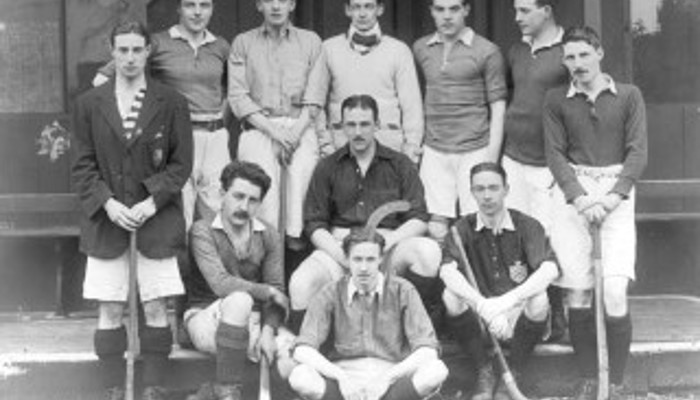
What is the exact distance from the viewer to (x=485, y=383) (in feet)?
19.2

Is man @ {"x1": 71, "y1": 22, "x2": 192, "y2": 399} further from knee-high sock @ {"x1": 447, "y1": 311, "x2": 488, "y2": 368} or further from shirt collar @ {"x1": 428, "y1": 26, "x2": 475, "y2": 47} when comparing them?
shirt collar @ {"x1": 428, "y1": 26, "x2": 475, "y2": 47}

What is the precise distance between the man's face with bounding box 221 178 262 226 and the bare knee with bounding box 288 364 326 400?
0.72m

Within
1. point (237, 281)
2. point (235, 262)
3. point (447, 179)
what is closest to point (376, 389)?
point (237, 281)

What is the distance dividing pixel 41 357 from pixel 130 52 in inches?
53.7

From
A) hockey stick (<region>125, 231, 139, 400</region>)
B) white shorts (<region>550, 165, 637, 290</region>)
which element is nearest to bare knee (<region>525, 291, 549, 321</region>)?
white shorts (<region>550, 165, 637, 290</region>)

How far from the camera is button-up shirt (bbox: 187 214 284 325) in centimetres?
575

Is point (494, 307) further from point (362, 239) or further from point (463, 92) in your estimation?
point (463, 92)

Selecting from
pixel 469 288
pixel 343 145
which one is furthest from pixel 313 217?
pixel 469 288

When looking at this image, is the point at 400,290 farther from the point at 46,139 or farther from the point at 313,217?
the point at 46,139

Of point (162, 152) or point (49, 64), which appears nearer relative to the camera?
point (162, 152)

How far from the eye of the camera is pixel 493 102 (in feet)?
20.9

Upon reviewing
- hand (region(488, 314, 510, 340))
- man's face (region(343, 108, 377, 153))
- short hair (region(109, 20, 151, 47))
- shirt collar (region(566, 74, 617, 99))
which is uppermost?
short hair (region(109, 20, 151, 47))

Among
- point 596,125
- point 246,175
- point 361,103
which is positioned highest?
point 361,103

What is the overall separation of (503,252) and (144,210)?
59.3 inches
